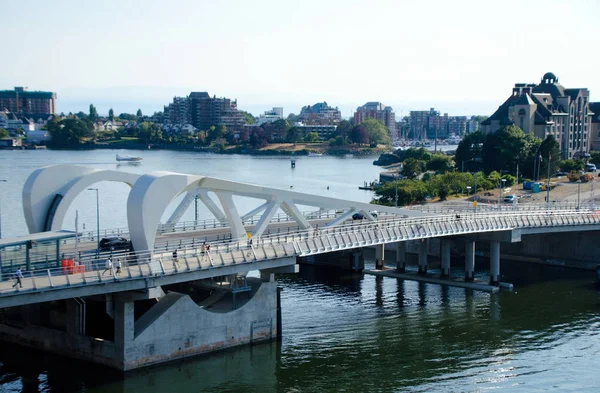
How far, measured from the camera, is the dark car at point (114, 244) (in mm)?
52469

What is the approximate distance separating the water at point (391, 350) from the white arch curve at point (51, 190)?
26.7 feet

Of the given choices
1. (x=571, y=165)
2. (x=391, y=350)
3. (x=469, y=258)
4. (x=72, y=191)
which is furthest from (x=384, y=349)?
(x=571, y=165)

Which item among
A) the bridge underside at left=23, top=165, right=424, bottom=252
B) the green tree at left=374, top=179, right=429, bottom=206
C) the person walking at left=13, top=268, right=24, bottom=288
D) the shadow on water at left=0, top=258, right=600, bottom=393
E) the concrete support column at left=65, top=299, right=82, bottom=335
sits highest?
the bridge underside at left=23, top=165, right=424, bottom=252

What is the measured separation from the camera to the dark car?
172 ft

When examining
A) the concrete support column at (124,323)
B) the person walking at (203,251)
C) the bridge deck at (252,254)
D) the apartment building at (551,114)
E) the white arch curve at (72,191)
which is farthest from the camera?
the apartment building at (551,114)

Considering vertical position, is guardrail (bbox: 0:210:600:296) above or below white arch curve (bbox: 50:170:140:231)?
below

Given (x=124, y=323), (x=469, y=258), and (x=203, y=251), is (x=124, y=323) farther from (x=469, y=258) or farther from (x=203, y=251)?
(x=469, y=258)

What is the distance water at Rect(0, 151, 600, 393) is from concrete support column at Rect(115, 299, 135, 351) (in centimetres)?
173

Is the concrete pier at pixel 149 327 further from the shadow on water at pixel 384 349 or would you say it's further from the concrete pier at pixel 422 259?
the concrete pier at pixel 422 259

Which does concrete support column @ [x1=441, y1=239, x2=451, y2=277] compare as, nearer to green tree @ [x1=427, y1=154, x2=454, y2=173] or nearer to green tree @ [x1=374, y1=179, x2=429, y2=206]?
green tree @ [x1=374, y1=179, x2=429, y2=206]

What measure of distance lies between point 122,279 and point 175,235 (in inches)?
620

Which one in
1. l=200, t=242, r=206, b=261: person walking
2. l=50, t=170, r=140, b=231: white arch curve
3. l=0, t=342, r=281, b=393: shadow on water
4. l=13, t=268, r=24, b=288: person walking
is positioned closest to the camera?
l=13, t=268, r=24, b=288: person walking

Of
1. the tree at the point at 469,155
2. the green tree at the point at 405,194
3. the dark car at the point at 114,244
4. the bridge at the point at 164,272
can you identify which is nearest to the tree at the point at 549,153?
the tree at the point at 469,155

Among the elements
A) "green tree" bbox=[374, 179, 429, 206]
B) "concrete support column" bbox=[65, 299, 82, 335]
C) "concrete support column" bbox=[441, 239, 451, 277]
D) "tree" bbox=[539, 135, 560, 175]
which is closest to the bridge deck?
"concrete support column" bbox=[65, 299, 82, 335]
